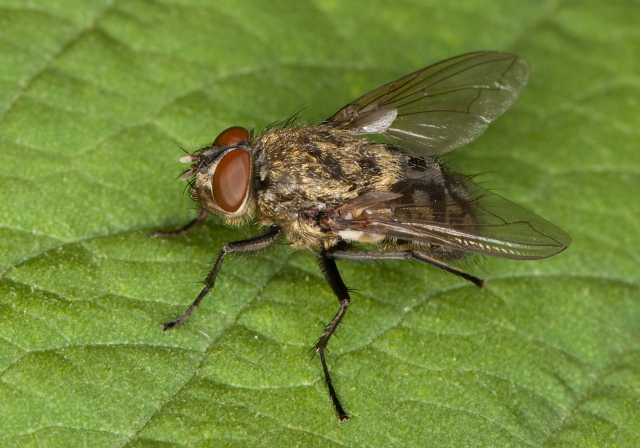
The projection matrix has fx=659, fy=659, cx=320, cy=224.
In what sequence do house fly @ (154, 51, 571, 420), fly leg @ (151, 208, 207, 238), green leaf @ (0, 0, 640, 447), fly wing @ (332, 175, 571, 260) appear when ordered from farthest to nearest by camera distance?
fly leg @ (151, 208, 207, 238), house fly @ (154, 51, 571, 420), fly wing @ (332, 175, 571, 260), green leaf @ (0, 0, 640, 447)

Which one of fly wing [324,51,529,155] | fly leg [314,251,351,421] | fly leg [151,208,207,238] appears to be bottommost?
fly leg [314,251,351,421]

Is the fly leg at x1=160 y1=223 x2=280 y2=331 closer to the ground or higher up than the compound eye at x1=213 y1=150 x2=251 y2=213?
closer to the ground

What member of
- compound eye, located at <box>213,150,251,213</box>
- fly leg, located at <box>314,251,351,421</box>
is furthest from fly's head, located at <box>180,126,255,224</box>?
fly leg, located at <box>314,251,351,421</box>

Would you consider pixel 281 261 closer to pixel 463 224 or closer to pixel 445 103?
pixel 463 224

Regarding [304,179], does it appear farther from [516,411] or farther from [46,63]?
[46,63]

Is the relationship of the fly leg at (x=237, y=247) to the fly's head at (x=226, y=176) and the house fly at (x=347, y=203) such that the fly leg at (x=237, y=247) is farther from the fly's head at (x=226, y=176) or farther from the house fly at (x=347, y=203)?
the fly's head at (x=226, y=176)

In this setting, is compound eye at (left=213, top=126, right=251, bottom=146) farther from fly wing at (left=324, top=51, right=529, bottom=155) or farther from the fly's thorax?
fly wing at (left=324, top=51, right=529, bottom=155)

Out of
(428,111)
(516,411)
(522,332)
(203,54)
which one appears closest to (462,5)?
(428,111)
